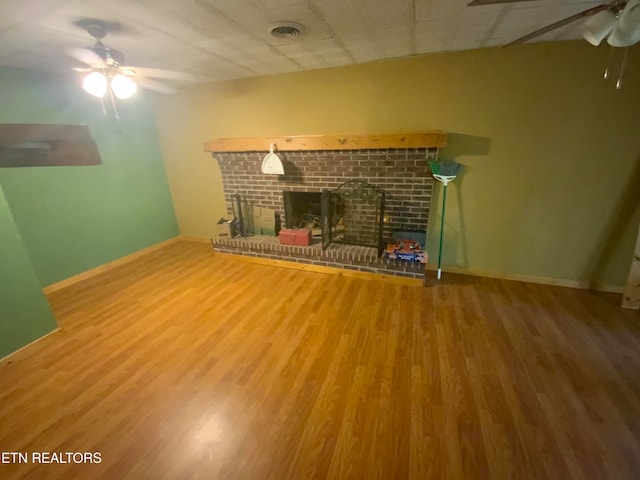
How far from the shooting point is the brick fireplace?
2.84m

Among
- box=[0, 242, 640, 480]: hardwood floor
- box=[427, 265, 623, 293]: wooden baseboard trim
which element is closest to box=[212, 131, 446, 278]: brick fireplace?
box=[0, 242, 640, 480]: hardwood floor

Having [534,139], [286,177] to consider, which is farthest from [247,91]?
[534,139]

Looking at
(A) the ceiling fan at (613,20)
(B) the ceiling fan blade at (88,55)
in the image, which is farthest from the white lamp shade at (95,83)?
(A) the ceiling fan at (613,20)

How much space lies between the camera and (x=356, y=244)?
10.6ft

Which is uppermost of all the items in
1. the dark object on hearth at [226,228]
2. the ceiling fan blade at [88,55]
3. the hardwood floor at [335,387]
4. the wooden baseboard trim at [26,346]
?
the ceiling fan blade at [88,55]

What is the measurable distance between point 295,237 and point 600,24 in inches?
109

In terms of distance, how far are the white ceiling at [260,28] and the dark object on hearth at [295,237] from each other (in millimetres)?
1773

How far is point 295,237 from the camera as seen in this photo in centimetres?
325

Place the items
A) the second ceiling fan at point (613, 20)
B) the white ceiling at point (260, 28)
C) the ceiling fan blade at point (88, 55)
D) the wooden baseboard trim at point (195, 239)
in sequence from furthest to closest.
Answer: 1. the wooden baseboard trim at point (195, 239)
2. the ceiling fan blade at point (88, 55)
3. the white ceiling at point (260, 28)
4. the second ceiling fan at point (613, 20)

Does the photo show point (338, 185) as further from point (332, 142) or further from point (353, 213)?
point (332, 142)

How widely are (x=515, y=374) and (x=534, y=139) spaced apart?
2.08 meters

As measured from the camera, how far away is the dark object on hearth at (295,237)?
322 centimetres

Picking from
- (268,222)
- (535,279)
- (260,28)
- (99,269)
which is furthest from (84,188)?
(535,279)

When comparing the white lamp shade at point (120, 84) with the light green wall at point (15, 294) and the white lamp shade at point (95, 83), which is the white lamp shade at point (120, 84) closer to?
the white lamp shade at point (95, 83)
